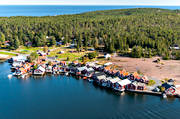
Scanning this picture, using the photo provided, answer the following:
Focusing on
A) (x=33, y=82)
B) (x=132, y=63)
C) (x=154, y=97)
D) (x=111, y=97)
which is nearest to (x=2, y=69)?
(x=33, y=82)

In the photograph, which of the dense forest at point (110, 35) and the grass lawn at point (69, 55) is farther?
the dense forest at point (110, 35)

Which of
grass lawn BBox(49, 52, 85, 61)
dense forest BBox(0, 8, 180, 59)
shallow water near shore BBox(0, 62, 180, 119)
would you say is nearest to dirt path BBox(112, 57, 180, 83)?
dense forest BBox(0, 8, 180, 59)

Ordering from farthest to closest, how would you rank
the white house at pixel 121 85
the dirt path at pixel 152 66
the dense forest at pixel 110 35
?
1. the dense forest at pixel 110 35
2. the dirt path at pixel 152 66
3. the white house at pixel 121 85

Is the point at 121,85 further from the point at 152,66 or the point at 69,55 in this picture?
the point at 69,55

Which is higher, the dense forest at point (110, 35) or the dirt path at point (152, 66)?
the dense forest at point (110, 35)

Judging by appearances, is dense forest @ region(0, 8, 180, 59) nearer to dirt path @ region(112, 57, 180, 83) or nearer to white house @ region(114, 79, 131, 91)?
dirt path @ region(112, 57, 180, 83)

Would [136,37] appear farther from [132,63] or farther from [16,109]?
[16,109]

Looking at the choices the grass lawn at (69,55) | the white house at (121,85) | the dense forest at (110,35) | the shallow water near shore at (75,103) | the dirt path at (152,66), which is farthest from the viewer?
the dense forest at (110,35)

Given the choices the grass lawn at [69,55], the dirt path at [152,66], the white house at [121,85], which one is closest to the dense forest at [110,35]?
the dirt path at [152,66]

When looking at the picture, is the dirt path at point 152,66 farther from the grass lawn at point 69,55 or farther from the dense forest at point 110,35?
the grass lawn at point 69,55
